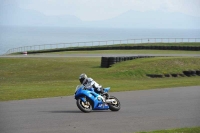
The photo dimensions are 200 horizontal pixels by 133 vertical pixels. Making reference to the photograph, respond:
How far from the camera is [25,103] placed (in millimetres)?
16391

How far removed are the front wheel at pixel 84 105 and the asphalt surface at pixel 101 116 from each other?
144 millimetres

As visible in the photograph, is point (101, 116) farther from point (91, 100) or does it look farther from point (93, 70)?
point (93, 70)

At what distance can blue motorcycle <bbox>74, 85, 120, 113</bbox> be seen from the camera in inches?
552

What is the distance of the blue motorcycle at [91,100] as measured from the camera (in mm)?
14022

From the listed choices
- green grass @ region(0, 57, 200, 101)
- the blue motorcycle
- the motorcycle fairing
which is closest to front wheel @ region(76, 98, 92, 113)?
the blue motorcycle

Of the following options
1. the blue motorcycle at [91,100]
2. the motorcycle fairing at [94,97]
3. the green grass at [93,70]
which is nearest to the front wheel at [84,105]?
the blue motorcycle at [91,100]

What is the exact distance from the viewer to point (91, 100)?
46.5 feet

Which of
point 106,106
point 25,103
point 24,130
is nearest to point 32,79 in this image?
point 25,103

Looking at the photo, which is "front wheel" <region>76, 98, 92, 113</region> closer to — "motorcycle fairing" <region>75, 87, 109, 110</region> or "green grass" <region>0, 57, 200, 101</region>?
"motorcycle fairing" <region>75, 87, 109, 110</region>

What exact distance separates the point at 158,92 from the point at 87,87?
743cm

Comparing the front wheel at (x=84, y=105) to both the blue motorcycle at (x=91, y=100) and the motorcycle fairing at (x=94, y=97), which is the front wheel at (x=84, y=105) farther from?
the motorcycle fairing at (x=94, y=97)

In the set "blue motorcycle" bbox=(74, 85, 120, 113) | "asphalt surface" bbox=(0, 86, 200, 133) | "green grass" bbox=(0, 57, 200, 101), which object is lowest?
"green grass" bbox=(0, 57, 200, 101)

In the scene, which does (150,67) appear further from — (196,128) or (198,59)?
(196,128)

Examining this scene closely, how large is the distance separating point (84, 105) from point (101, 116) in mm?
829
